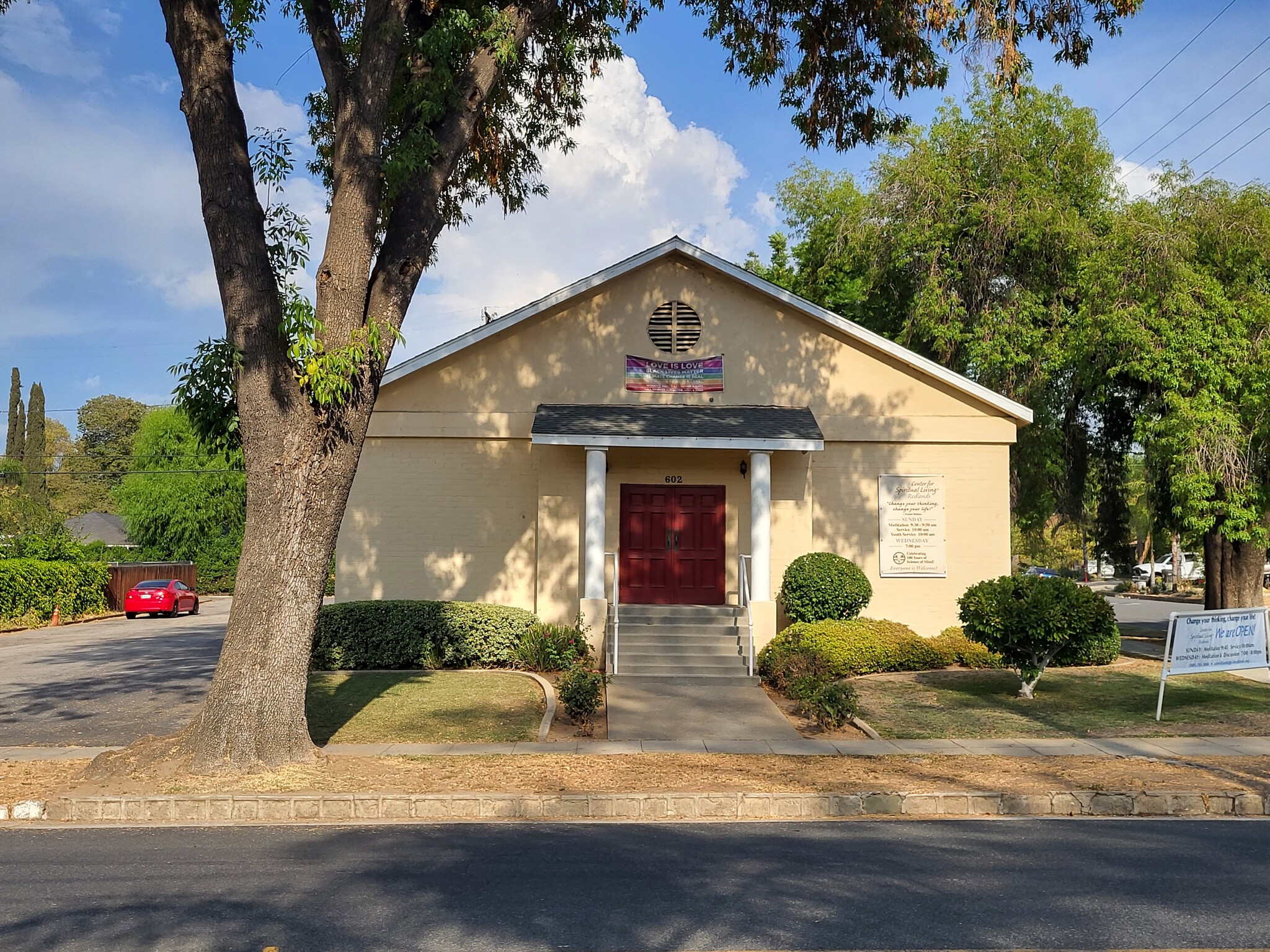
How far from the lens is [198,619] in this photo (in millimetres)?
36594

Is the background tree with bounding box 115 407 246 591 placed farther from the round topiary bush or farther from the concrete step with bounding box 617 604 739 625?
the round topiary bush

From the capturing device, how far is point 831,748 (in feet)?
35.8

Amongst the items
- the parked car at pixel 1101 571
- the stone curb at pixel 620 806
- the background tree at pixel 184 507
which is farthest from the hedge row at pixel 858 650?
the parked car at pixel 1101 571

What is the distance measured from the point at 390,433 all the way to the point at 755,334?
6.85m

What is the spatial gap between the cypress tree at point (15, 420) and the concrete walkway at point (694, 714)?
53.5 metres

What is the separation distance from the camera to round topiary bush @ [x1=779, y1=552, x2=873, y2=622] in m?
17.0

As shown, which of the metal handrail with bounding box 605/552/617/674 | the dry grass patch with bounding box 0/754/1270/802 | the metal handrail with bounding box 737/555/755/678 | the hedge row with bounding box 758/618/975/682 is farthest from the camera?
the metal handrail with bounding box 737/555/755/678

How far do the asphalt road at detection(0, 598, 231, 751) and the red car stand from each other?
754 centimetres

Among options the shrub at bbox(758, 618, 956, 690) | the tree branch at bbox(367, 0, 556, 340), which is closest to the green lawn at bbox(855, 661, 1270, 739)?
the shrub at bbox(758, 618, 956, 690)

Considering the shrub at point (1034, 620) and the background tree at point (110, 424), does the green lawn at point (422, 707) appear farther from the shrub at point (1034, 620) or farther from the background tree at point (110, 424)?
the background tree at point (110, 424)

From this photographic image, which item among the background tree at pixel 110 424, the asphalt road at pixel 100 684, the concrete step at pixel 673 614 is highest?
the background tree at pixel 110 424

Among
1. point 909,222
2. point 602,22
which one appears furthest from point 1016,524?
point 602,22

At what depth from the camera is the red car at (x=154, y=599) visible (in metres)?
36.6

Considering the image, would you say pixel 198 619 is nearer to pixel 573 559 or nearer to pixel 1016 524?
pixel 573 559
